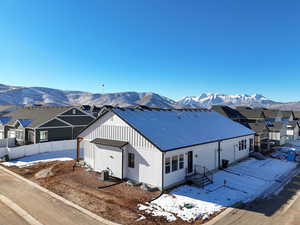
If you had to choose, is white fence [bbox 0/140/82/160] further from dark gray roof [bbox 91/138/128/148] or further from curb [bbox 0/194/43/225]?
curb [bbox 0/194/43/225]

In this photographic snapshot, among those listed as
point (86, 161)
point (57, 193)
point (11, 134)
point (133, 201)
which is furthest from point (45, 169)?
point (11, 134)

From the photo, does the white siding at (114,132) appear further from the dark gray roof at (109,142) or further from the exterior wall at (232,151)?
the exterior wall at (232,151)

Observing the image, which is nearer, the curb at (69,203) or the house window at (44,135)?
the curb at (69,203)

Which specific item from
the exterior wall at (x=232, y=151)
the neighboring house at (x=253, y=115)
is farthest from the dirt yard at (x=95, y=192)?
the neighboring house at (x=253, y=115)

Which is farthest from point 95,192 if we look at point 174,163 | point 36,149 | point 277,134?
point 277,134

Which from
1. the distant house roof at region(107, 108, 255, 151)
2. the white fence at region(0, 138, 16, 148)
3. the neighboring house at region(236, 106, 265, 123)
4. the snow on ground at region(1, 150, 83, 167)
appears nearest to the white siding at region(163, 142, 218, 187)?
the distant house roof at region(107, 108, 255, 151)

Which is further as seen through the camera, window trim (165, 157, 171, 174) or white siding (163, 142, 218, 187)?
white siding (163, 142, 218, 187)

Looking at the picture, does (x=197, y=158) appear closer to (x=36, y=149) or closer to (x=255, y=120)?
(x=36, y=149)
